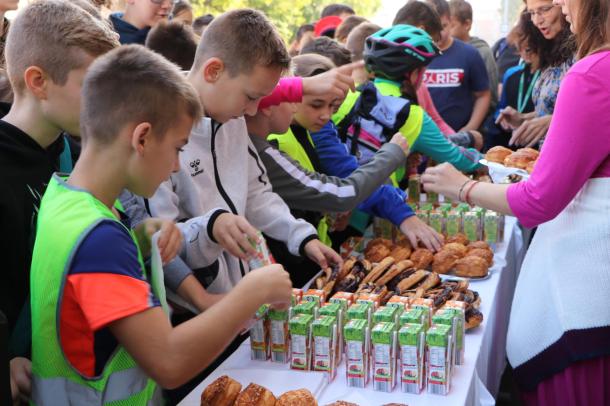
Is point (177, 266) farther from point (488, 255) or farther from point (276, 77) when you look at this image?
point (488, 255)

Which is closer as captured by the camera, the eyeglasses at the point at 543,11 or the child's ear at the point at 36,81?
the child's ear at the point at 36,81

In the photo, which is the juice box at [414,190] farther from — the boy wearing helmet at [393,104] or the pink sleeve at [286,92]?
the pink sleeve at [286,92]

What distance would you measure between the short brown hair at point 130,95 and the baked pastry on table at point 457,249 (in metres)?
1.76

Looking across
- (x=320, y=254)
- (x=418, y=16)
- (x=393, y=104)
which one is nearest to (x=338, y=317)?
(x=320, y=254)

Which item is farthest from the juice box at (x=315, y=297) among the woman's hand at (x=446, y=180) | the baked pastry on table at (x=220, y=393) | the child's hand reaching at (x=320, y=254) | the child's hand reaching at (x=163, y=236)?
the woman's hand at (x=446, y=180)

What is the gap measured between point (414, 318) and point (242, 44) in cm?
105

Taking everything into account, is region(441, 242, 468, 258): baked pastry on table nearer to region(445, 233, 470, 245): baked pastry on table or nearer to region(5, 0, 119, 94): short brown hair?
region(445, 233, 470, 245): baked pastry on table

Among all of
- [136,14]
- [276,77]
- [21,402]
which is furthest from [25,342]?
[136,14]

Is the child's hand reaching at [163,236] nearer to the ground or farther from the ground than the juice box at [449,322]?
farther from the ground

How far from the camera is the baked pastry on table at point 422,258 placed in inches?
118

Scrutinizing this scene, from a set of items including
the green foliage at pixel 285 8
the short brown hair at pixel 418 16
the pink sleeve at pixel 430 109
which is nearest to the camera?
the short brown hair at pixel 418 16

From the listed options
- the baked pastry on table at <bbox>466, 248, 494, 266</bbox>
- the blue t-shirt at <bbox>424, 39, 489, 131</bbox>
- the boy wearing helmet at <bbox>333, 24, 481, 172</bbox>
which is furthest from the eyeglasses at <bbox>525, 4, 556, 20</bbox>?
the baked pastry on table at <bbox>466, 248, 494, 266</bbox>

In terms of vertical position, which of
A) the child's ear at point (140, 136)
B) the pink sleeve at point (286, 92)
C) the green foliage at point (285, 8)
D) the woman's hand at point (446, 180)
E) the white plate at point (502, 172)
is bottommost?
the green foliage at point (285, 8)

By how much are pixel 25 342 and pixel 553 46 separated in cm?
421
